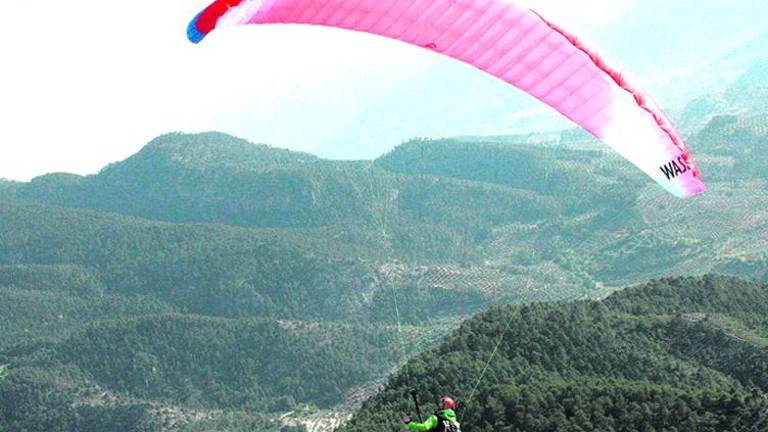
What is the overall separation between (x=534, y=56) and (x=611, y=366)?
118 metres

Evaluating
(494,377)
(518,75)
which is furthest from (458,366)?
(518,75)

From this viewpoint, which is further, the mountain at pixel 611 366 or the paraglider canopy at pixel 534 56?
the mountain at pixel 611 366

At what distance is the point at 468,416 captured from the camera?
12050cm

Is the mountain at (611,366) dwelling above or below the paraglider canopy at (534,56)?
below

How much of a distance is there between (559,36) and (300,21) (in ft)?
31.0

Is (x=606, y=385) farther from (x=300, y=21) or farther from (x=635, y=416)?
(x=300, y=21)

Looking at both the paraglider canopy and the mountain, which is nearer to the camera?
the paraglider canopy

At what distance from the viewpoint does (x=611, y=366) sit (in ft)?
500

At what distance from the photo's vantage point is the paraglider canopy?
38469 mm

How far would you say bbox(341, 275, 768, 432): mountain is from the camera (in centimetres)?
11281

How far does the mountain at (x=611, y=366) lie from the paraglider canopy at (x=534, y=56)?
76373 mm

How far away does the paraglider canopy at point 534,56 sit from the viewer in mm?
38469

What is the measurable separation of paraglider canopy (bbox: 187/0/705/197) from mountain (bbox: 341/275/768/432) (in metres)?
76.4

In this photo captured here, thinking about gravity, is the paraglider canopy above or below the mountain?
above
